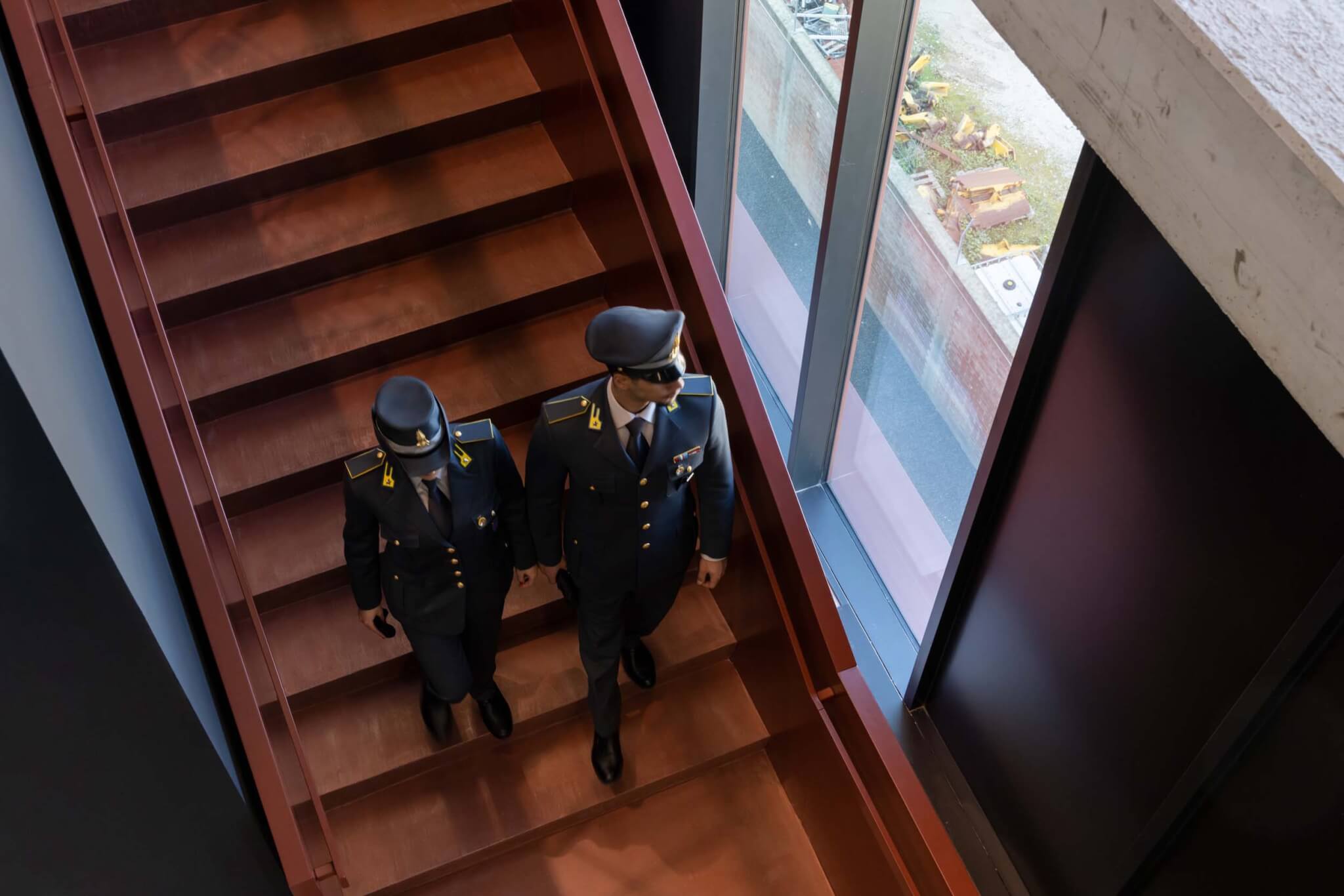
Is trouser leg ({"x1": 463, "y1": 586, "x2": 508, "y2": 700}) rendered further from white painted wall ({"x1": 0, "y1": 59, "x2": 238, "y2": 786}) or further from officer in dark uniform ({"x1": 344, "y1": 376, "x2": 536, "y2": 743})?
white painted wall ({"x1": 0, "y1": 59, "x2": 238, "y2": 786})

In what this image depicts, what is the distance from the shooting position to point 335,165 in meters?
4.29

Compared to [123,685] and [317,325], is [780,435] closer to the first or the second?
[317,325]

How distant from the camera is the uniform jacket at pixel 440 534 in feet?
10.4

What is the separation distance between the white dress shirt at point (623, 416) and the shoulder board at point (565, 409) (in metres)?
0.08

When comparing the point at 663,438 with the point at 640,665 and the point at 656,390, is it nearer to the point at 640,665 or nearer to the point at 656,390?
the point at 656,390

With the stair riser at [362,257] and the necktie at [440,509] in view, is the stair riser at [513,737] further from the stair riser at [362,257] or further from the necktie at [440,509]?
the stair riser at [362,257]

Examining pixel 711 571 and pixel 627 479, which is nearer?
pixel 627 479

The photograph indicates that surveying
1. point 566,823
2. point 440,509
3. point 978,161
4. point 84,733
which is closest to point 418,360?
point 440,509

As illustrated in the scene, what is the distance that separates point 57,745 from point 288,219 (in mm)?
2165

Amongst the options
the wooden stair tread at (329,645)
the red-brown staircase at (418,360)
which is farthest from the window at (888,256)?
the wooden stair tread at (329,645)

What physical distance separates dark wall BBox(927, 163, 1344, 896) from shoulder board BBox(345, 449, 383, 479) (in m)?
1.99

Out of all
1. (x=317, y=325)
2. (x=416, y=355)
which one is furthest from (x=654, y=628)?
(x=317, y=325)

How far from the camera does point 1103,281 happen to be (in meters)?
3.10

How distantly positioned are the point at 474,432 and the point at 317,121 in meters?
1.76
